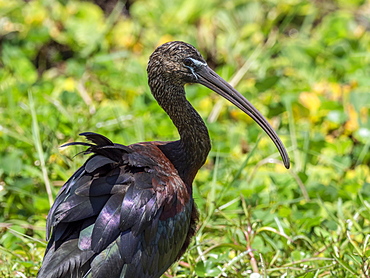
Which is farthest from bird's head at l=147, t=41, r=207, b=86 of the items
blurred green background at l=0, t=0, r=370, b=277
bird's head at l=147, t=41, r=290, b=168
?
blurred green background at l=0, t=0, r=370, b=277

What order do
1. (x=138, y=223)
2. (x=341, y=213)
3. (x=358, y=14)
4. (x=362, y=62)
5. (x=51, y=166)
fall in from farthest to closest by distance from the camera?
1. (x=358, y=14)
2. (x=362, y=62)
3. (x=51, y=166)
4. (x=341, y=213)
5. (x=138, y=223)

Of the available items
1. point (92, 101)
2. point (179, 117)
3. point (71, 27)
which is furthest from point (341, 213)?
point (71, 27)

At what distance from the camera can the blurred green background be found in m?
3.36

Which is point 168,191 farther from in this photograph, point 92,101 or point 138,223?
point 92,101

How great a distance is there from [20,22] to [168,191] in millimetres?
4033

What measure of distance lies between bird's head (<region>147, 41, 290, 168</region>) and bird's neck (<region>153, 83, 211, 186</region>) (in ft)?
0.13

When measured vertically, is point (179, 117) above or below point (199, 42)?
above

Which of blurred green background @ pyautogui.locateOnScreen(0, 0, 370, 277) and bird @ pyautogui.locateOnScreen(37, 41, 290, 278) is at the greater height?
bird @ pyautogui.locateOnScreen(37, 41, 290, 278)

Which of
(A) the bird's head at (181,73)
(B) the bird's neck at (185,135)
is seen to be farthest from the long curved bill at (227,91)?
(B) the bird's neck at (185,135)

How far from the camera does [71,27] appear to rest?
6227 mm

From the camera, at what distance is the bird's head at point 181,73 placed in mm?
2926

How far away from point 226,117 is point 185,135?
2.18 metres

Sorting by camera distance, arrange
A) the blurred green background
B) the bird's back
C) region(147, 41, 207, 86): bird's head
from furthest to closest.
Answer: the blurred green background < region(147, 41, 207, 86): bird's head < the bird's back

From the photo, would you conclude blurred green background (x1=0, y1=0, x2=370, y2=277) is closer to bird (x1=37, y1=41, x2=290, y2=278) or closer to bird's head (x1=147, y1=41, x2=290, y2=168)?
bird (x1=37, y1=41, x2=290, y2=278)
